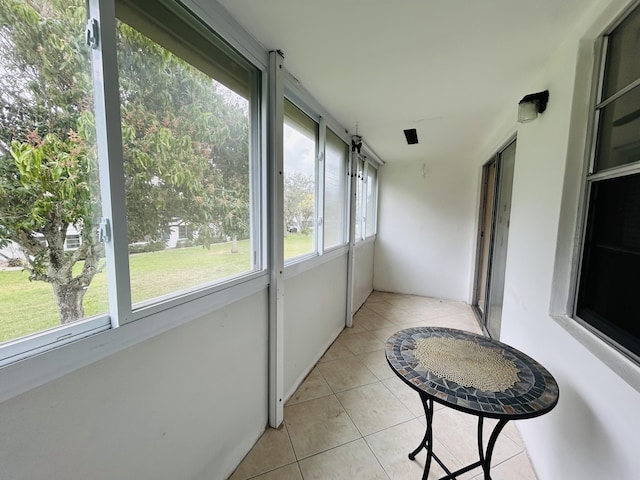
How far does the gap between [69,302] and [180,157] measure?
2.02 ft

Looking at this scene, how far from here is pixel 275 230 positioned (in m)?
1.52

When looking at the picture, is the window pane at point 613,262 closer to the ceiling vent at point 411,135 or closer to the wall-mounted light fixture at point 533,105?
the wall-mounted light fixture at point 533,105

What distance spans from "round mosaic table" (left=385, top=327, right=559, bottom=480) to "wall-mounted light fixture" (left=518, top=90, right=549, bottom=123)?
1.33m

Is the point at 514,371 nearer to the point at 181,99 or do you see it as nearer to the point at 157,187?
the point at 157,187

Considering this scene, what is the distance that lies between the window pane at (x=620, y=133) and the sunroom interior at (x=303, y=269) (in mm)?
26

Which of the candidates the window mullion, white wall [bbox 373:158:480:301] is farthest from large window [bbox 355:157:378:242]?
the window mullion

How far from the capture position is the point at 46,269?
0.70 meters

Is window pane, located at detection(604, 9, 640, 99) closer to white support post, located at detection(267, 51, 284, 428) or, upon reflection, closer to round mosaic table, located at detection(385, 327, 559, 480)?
round mosaic table, located at detection(385, 327, 559, 480)

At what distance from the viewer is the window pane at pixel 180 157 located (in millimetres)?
879

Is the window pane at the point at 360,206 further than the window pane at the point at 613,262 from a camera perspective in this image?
Yes

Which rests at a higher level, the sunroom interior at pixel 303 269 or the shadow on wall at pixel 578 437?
the sunroom interior at pixel 303 269

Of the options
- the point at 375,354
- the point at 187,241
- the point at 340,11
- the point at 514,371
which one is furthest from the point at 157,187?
the point at 375,354

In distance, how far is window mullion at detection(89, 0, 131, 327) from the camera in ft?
2.45

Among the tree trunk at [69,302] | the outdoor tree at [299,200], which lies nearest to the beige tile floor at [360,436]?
the tree trunk at [69,302]
